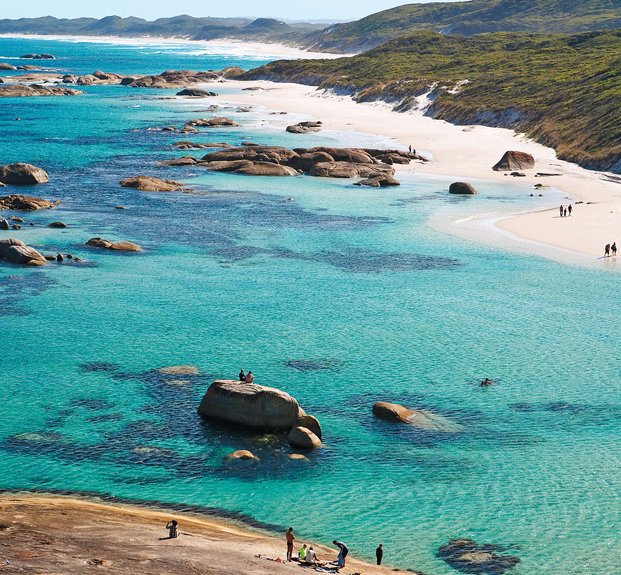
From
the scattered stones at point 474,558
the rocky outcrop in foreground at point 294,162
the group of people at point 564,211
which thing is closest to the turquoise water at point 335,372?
the scattered stones at point 474,558

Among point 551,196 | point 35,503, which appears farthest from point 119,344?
point 551,196

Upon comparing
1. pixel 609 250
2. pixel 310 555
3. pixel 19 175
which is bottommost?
pixel 310 555

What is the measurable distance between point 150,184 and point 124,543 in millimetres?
72045

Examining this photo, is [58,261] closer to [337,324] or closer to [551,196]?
[337,324]

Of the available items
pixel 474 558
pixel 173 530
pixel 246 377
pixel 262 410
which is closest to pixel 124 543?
pixel 173 530

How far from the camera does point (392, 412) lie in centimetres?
3709

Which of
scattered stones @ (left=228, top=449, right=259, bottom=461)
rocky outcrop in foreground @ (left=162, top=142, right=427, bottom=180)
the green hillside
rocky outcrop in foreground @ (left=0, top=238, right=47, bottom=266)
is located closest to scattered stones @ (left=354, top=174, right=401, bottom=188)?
rocky outcrop in foreground @ (left=162, top=142, right=427, bottom=180)

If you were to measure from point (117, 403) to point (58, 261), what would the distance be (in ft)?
89.0

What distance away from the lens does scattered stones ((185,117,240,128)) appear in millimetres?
145000

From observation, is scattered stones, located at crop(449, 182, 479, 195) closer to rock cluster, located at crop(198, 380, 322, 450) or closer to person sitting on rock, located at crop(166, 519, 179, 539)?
rock cluster, located at crop(198, 380, 322, 450)

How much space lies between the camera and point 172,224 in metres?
75.9

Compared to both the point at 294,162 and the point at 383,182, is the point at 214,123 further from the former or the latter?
the point at 383,182

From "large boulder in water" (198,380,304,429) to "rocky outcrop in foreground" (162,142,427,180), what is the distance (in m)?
67.9

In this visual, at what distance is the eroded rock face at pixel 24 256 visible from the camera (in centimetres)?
6041
